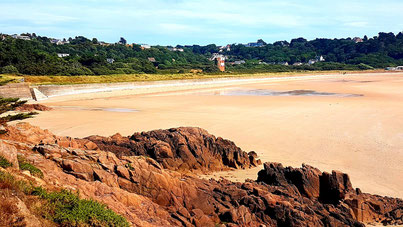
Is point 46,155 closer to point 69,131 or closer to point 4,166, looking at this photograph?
point 4,166

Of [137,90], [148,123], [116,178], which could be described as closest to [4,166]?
[116,178]

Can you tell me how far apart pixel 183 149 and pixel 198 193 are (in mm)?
4855

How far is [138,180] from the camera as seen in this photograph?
916 cm

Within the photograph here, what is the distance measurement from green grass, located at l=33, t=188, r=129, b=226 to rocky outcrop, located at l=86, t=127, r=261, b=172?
6.57 m

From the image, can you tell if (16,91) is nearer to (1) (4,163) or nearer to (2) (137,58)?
(1) (4,163)

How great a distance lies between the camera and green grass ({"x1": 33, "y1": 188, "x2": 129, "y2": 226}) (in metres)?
6.15

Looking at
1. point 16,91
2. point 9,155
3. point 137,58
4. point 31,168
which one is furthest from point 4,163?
point 137,58

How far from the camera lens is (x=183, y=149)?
46.5ft

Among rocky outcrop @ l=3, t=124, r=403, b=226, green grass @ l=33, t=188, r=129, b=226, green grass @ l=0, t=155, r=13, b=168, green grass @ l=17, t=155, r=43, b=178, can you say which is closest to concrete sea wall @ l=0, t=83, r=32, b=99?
rocky outcrop @ l=3, t=124, r=403, b=226

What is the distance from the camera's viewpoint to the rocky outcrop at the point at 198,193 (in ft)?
26.2

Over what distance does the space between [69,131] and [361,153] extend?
43.2 feet

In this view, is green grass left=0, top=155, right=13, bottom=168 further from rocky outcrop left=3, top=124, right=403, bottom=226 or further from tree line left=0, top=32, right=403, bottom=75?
tree line left=0, top=32, right=403, bottom=75

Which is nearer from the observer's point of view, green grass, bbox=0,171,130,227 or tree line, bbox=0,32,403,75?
green grass, bbox=0,171,130,227

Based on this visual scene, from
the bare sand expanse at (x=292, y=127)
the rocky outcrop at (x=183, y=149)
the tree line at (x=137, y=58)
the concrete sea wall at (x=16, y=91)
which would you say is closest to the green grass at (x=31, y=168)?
the rocky outcrop at (x=183, y=149)
